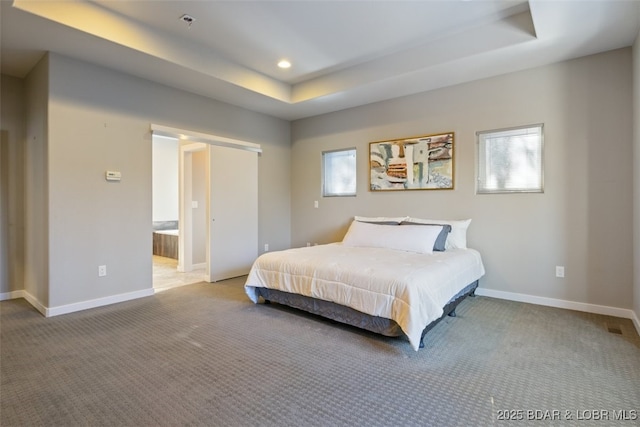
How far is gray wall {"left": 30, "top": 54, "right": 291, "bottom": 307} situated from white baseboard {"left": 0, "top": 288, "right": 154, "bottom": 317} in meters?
0.05

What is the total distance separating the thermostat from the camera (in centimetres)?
360

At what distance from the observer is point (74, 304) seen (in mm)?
3387

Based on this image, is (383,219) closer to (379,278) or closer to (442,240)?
(442,240)

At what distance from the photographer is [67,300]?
3.35 m

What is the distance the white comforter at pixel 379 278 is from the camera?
8.02 feet

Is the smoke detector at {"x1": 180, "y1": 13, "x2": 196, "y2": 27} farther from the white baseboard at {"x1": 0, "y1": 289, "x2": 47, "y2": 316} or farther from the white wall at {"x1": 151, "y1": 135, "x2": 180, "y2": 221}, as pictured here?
the white wall at {"x1": 151, "y1": 135, "x2": 180, "y2": 221}

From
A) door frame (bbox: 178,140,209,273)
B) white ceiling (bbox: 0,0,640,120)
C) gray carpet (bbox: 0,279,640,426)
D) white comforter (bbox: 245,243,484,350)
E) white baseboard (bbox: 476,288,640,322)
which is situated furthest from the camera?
door frame (bbox: 178,140,209,273)

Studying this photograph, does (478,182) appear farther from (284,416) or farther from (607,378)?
(284,416)

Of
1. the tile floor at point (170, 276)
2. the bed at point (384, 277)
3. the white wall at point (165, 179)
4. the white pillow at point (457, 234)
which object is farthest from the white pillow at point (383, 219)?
the white wall at point (165, 179)

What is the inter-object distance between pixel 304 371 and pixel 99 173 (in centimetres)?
305

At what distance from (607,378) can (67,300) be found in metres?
4.59

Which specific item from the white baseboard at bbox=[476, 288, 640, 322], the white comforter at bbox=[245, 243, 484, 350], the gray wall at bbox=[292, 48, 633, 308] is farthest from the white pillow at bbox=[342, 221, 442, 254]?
the white baseboard at bbox=[476, 288, 640, 322]

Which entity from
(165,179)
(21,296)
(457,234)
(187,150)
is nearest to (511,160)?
(457,234)

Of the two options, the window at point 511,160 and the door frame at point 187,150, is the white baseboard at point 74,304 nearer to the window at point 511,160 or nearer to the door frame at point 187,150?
the door frame at point 187,150
